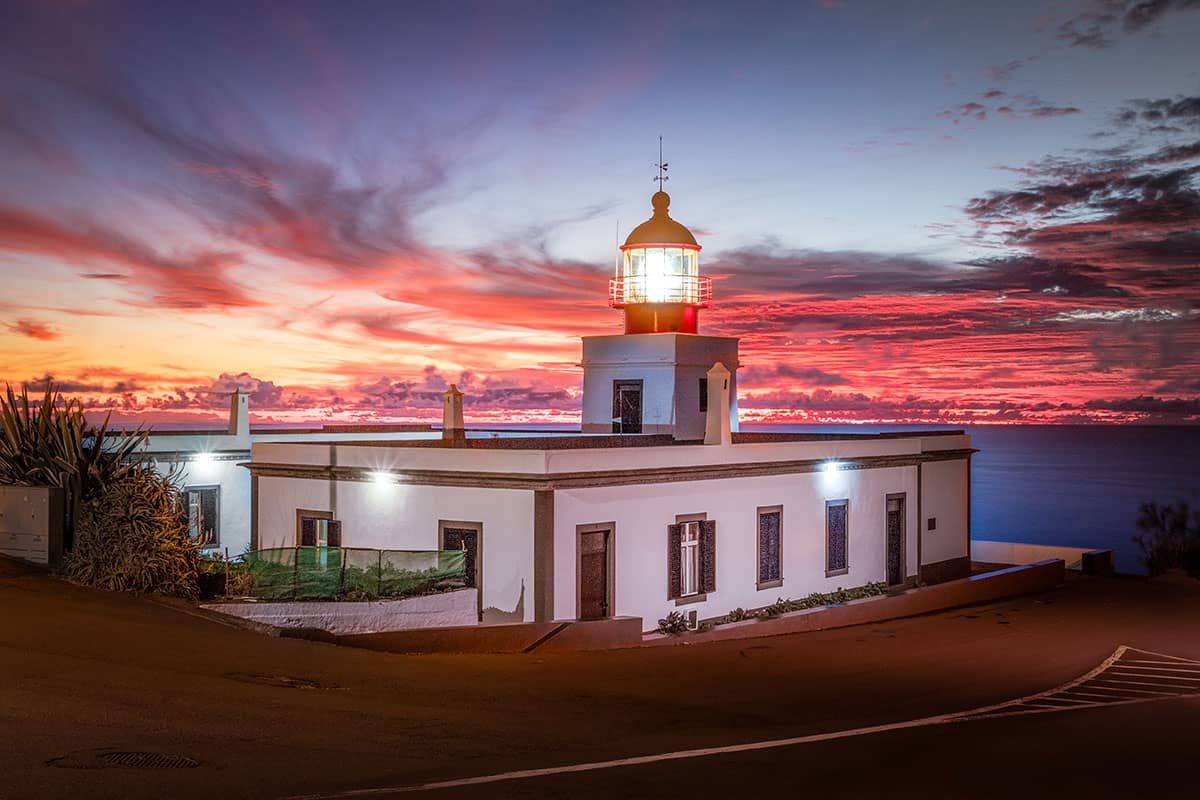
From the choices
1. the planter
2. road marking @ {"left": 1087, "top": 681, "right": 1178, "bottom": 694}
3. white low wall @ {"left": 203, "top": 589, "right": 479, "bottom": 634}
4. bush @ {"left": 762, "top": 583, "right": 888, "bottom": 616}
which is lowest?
bush @ {"left": 762, "top": 583, "right": 888, "bottom": 616}

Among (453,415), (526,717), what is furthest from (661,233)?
(526,717)

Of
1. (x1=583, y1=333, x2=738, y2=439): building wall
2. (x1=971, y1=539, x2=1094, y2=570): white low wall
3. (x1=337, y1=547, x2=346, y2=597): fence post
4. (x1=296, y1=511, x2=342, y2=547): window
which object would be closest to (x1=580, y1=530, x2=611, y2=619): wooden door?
(x1=337, y1=547, x2=346, y2=597): fence post

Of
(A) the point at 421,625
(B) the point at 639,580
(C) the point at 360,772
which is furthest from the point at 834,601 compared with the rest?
(C) the point at 360,772

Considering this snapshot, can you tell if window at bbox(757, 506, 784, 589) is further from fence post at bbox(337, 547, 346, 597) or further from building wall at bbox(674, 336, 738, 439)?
fence post at bbox(337, 547, 346, 597)

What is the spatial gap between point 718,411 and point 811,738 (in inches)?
422

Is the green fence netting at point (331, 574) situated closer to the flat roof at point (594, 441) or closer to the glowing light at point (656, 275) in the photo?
the flat roof at point (594, 441)

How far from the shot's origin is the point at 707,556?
19.9m

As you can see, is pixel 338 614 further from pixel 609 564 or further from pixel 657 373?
pixel 657 373

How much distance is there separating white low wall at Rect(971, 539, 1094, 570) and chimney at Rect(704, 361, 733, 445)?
52.1 ft

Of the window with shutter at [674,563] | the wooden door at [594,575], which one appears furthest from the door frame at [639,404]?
the wooden door at [594,575]

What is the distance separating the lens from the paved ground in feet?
26.3

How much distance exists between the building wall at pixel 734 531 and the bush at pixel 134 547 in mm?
5203

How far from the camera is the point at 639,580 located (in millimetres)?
18578

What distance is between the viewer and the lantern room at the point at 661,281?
91.8 ft
